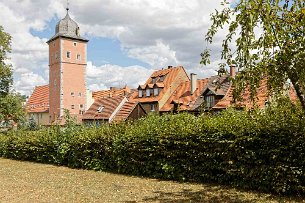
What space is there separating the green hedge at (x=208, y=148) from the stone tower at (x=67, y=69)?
48356mm

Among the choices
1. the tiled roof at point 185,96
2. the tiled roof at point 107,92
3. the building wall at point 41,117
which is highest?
the tiled roof at point 107,92

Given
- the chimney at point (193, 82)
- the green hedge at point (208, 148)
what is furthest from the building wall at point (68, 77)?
the green hedge at point (208, 148)

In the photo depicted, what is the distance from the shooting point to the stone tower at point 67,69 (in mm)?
66125

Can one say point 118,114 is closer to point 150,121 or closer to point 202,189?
point 150,121

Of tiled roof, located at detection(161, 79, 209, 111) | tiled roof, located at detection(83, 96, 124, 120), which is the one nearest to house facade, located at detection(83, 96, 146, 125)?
tiled roof, located at detection(83, 96, 124, 120)

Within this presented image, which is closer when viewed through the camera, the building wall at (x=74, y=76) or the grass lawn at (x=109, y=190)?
the grass lawn at (x=109, y=190)

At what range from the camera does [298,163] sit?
1027 cm

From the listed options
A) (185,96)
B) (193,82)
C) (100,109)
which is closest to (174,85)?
(185,96)

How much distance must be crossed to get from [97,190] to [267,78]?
6.91 metres

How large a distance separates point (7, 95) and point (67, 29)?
3265cm

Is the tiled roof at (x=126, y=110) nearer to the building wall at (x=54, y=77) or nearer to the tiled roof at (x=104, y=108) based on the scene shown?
the tiled roof at (x=104, y=108)

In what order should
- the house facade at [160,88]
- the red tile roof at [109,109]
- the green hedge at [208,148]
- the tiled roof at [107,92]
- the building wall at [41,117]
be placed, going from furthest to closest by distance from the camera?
the building wall at [41,117]
the tiled roof at [107,92]
the house facade at [160,88]
the red tile roof at [109,109]
the green hedge at [208,148]

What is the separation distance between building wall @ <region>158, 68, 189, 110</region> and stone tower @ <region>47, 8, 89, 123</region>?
790 inches

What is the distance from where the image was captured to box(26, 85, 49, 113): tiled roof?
80188mm
